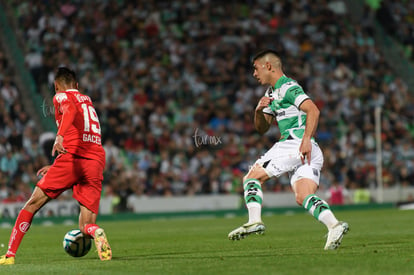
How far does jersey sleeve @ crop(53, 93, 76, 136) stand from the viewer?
33.8ft

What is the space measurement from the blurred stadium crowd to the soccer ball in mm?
14696

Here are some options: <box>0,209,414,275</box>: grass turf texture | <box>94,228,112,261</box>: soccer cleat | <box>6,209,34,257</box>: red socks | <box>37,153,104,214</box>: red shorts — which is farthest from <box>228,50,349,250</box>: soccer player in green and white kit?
<box>6,209,34,257</box>: red socks

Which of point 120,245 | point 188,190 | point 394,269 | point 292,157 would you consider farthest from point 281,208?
point 394,269

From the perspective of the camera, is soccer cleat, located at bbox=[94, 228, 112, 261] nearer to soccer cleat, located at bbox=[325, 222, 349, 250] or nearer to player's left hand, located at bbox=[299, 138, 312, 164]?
player's left hand, located at bbox=[299, 138, 312, 164]

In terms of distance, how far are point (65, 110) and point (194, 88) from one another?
818 inches

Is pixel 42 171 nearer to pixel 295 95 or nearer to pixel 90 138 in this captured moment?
pixel 90 138

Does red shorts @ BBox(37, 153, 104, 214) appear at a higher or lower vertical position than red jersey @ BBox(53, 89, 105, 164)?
lower

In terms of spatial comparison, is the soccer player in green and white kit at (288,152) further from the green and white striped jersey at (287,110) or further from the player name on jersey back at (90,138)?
the player name on jersey back at (90,138)

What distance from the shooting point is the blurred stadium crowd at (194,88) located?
27.8m

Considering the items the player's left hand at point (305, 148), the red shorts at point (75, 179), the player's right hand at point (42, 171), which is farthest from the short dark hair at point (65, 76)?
the player's left hand at point (305, 148)

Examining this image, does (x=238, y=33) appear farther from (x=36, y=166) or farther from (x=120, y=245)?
(x=120, y=245)

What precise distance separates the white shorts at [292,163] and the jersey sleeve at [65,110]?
99.0 inches

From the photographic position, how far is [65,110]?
10406 mm

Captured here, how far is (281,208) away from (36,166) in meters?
8.21
